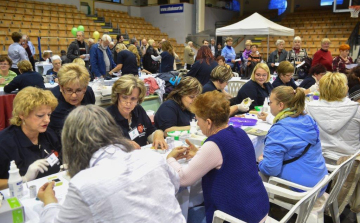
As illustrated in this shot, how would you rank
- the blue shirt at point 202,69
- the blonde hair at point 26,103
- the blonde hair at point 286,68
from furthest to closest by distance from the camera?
the blue shirt at point 202,69 < the blonde hair at point 286,68 < the blonde hair at point 26,103

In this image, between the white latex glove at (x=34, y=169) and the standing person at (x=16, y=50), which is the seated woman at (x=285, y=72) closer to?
the white latex glove at (x=34, y=169)

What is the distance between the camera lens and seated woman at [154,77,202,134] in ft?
8.61

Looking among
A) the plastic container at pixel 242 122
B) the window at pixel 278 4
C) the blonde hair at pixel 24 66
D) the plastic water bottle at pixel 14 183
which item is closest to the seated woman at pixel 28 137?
the plastic water bottle at pixel 14 183

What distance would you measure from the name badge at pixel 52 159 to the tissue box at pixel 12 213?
0.46m

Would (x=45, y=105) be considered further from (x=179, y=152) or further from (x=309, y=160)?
(x=309, y=160)

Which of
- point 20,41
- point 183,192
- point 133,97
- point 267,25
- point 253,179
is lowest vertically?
point 183,192

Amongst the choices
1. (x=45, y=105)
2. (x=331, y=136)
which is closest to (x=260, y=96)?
(x=331, y=136)

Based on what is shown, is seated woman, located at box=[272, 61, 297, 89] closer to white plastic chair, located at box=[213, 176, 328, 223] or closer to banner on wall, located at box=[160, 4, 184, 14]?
white plastic chair, located at box=[213, 176, 328, 223]

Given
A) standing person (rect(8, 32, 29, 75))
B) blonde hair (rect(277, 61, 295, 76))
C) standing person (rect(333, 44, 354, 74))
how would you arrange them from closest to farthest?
blonde hair (rect(277, 61, 295, 76)) → standing person (rect(8, 32, 29, 75)) → standing person (rect(333, 44, 354, 74))

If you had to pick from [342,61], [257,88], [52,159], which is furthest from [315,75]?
[52,159]

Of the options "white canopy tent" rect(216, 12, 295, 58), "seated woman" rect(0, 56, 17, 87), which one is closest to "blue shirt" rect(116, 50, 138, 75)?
"seated woman" rect(0, 56, 17, 87)

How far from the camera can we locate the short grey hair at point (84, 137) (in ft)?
3.44

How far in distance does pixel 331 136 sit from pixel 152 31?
12.5 metres

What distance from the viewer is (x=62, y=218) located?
3.18ft
